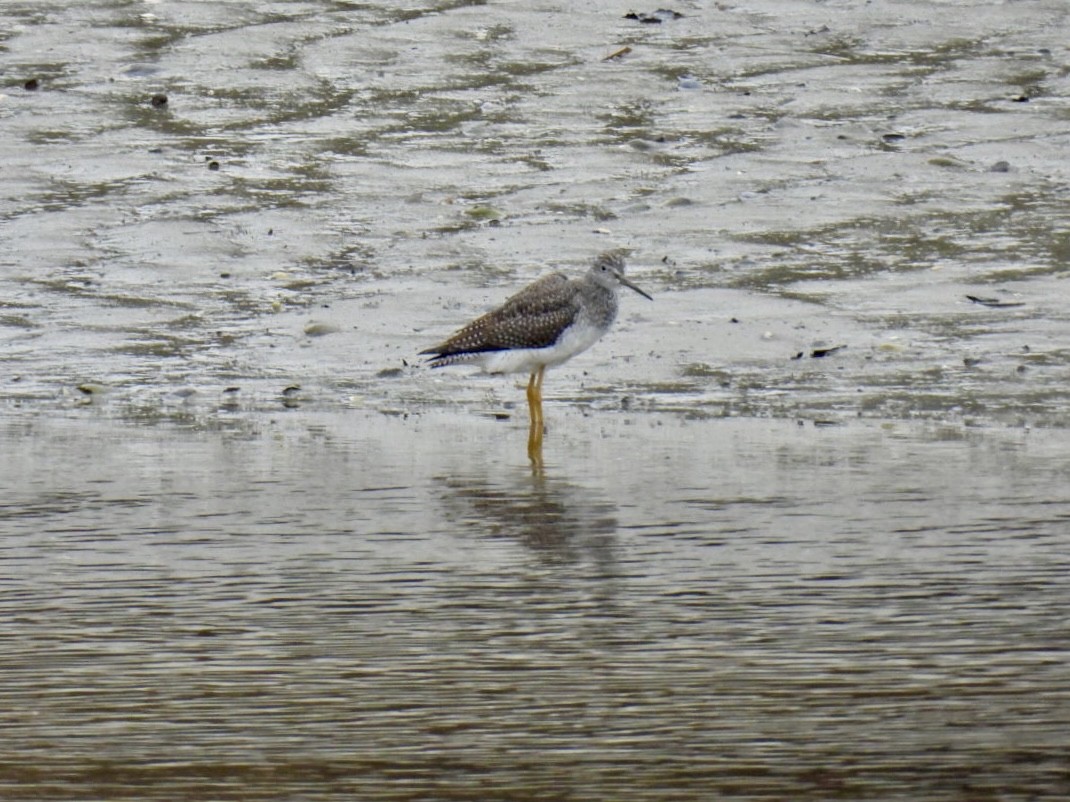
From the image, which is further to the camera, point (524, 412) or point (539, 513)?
point (524, 412)

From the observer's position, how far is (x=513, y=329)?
10.7m

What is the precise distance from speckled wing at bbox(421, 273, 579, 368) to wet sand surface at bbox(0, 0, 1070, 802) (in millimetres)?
273

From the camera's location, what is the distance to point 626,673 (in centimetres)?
566

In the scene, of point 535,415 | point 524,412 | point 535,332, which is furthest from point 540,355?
point 535,415

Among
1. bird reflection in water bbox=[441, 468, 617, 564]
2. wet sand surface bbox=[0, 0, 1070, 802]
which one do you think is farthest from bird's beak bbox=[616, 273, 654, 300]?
bird reflection in water bbox=[441, 468, 617, 564]

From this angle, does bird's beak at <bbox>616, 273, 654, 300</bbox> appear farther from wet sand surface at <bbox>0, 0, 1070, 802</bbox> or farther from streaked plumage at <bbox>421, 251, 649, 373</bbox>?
wet sand surface at <bbox>0, 0, 1070, 802</bbox>

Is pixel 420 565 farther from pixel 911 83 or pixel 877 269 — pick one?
pixel 911 83

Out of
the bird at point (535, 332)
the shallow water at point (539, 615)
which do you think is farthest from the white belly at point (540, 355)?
the shallow water at point (539, 615)

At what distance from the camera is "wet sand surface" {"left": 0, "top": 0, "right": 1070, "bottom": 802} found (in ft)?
17.1

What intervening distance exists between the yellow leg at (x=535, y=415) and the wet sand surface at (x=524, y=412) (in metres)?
0.08

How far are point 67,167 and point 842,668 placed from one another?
10.8m

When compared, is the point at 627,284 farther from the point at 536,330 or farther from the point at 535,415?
the point at 535,415

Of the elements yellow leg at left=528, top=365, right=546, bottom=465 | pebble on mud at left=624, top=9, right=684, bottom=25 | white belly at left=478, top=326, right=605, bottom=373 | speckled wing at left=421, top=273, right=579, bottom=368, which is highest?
pebble on mud at left=624, top=9, right=684, bottom=25

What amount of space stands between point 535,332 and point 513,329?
0.35 ft
